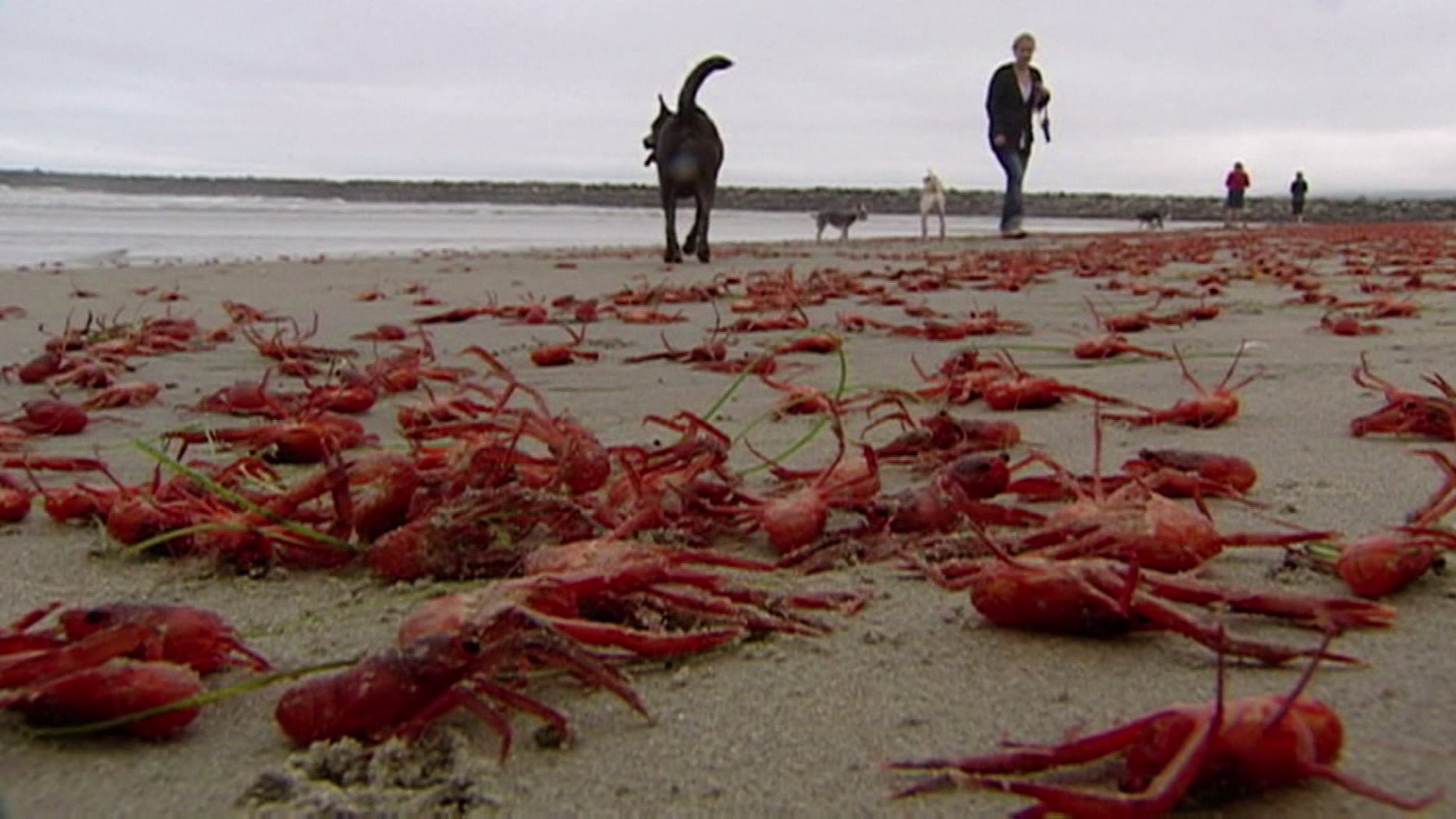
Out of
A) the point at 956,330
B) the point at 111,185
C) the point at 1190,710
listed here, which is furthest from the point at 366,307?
the point at 111,185

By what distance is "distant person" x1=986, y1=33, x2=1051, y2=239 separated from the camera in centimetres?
1449

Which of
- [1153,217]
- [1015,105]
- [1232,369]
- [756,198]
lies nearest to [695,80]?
[1015,105]

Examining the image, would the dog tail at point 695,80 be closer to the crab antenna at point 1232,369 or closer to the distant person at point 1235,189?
the crab antenna at point 1232,369

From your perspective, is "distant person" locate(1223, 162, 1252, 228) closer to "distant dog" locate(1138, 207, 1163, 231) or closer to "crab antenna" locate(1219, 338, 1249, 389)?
"distant dog" locate(1138, 207, 1163, 231)

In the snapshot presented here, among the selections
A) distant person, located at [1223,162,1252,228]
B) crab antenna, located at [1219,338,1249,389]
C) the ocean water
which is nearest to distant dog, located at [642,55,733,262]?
the ocean water

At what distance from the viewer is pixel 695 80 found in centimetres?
1096

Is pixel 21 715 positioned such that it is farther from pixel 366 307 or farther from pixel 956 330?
pixel 366 307

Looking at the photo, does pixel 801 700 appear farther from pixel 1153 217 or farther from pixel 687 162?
pixel 1153 217

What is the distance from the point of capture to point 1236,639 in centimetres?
131

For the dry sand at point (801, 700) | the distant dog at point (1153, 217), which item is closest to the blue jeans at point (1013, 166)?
the dry sand at point (801, 700)

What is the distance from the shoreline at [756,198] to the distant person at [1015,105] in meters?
24.0

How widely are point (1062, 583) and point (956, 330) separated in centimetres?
347

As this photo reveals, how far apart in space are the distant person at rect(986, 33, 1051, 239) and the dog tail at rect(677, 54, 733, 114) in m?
4.67

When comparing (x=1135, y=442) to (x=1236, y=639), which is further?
(x=1135, y=442)
